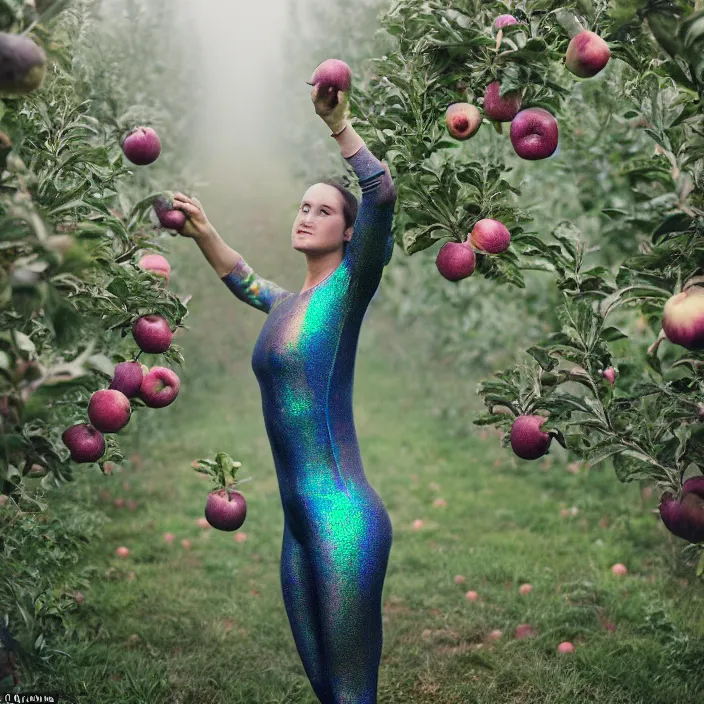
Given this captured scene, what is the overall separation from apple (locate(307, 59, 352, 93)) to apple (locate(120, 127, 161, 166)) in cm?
56

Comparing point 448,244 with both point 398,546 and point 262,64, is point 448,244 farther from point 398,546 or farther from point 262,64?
point 262,64

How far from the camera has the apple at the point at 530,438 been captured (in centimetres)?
204

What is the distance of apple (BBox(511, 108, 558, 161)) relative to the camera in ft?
6.48

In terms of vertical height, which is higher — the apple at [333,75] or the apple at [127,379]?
the apple at [333,75]

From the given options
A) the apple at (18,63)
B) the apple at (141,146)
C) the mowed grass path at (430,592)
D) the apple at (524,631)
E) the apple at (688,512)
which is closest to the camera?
the apple at (18,63)

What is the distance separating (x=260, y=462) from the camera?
20.2ft

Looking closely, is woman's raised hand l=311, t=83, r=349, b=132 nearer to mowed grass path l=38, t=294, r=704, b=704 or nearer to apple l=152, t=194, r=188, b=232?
apple l=152, t=194, r=188, b=232

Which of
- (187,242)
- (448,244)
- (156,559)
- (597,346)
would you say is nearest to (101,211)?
(448,244)

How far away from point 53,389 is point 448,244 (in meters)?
1.06

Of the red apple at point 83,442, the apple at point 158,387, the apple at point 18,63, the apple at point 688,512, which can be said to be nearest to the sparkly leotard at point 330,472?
the apple at point 158,387

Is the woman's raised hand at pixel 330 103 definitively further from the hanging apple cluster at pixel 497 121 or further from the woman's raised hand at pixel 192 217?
the woman's raised hand at pixel 192 217

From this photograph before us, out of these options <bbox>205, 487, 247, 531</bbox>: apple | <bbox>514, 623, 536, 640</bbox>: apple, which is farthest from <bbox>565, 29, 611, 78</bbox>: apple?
<bbox>514, 623, 536, 640</bbox>: apple

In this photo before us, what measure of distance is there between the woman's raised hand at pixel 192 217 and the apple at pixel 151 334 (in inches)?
16.9

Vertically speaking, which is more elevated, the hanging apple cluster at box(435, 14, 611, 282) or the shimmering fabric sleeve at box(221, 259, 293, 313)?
the hanging apple cluster at box(435, 14, 611, 282)
